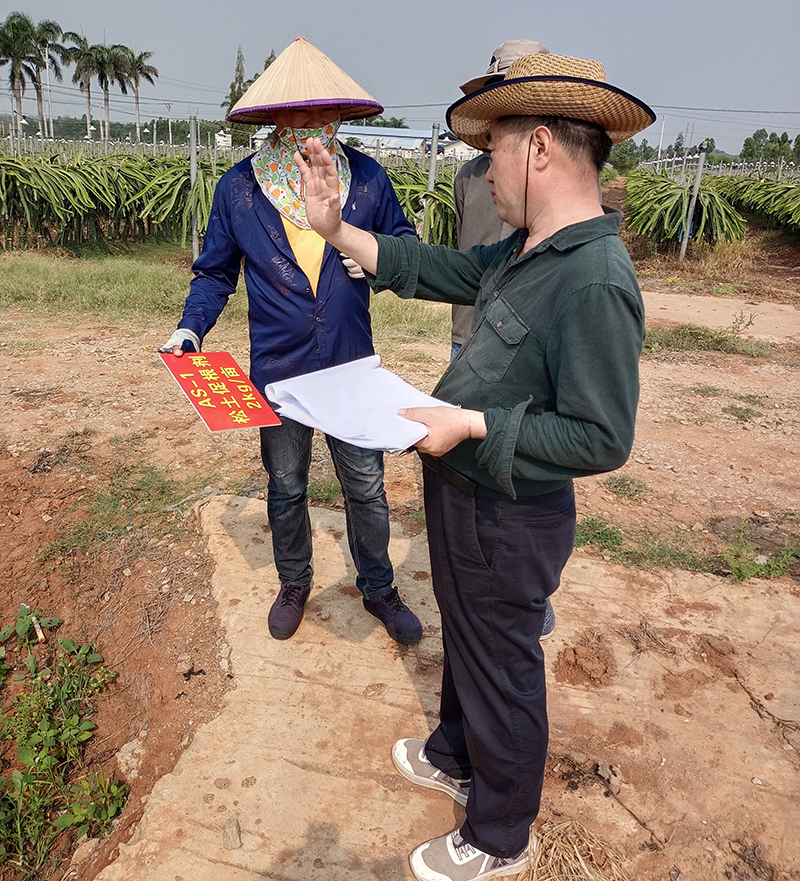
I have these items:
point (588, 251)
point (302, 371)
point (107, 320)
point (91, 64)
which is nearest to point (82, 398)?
point (107, 320)

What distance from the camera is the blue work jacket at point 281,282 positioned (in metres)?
2.01

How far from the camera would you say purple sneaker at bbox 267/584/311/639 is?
2.35 metres

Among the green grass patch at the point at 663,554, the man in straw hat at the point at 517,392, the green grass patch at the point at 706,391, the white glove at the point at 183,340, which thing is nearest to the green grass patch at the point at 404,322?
the green grass patch at the point at 706,391

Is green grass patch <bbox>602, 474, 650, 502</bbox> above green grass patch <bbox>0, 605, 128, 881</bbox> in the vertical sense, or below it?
above

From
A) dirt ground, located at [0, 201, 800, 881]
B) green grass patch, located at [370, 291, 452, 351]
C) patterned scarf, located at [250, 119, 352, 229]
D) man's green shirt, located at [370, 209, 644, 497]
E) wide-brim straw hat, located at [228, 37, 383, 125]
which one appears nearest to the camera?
man's green shirt, located at [370, 209, 644, 497]

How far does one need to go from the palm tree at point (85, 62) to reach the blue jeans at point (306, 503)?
1888 inches

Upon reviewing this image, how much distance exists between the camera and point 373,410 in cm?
126

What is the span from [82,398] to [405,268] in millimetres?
3542

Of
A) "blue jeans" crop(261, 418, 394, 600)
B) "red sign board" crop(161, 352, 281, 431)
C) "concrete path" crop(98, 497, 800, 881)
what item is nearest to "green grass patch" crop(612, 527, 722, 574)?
"concrete path" crop(98, 497, 800, 881)

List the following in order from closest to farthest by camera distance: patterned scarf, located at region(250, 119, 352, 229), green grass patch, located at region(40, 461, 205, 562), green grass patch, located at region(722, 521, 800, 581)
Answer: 1. patterned scarf, located at region(250, 119, 352, 229)
2. green grass patch, located at region(722, 521, 800, 581)
3. green grass patch, located at region(40, 461, 205, 562)

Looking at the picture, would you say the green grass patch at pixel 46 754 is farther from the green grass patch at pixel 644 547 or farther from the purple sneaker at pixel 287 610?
the green grass patch at pixel 644 547

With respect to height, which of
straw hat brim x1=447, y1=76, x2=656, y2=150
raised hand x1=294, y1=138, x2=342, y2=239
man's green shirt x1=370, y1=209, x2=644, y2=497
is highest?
straw hat brim x1=447, y1=76, x2=656, y2=150

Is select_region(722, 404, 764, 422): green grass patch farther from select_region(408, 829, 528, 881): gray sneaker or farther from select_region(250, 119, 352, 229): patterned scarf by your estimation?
select_region(408, 829, 528, 881): gray sneaker

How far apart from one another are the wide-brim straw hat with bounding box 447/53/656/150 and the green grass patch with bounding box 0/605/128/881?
2041 millimetres
